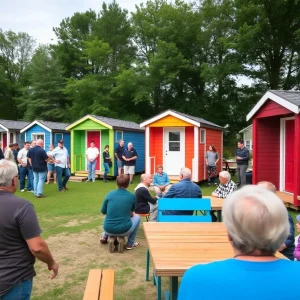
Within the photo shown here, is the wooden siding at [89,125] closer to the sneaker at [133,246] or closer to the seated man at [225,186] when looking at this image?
the seated man at [225,186]

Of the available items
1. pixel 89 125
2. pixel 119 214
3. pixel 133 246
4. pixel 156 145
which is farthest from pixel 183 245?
pixel 89 125

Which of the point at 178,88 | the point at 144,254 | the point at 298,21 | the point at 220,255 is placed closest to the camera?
the point at 220,255

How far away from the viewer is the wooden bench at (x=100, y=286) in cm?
294

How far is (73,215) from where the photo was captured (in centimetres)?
807

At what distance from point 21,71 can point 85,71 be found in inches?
416

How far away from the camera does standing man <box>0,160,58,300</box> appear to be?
231cm

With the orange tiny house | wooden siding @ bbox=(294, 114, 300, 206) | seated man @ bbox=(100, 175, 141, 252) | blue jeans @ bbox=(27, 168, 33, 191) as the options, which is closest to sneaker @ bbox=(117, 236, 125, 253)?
seated man @ bbox=(100, 175, 141, 252)

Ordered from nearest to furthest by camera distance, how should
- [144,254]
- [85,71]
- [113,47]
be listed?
[144,254]
[113,47]
[85,71]

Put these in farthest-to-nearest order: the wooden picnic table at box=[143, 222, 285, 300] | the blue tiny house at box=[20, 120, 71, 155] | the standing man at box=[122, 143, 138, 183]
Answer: the blue tiny house at box=[20, 120, 71, 155] < the standing man at box=[122, 143, 138, 183] < the wooden picnic table at box=[143, 222, 285, 300]

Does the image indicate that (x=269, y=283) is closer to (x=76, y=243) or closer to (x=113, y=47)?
(x=76, y=243)

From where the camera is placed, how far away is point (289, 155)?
10023 mm

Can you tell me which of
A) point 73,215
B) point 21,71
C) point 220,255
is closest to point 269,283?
point 220,255

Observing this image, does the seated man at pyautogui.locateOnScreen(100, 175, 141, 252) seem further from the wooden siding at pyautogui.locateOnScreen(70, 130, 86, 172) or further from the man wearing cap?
the wooden siding at pyautogui.locateOnScreen(70, 130, 86, 172)

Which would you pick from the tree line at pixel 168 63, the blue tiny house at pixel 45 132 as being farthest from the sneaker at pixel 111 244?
the tree line at pixel 168 63
